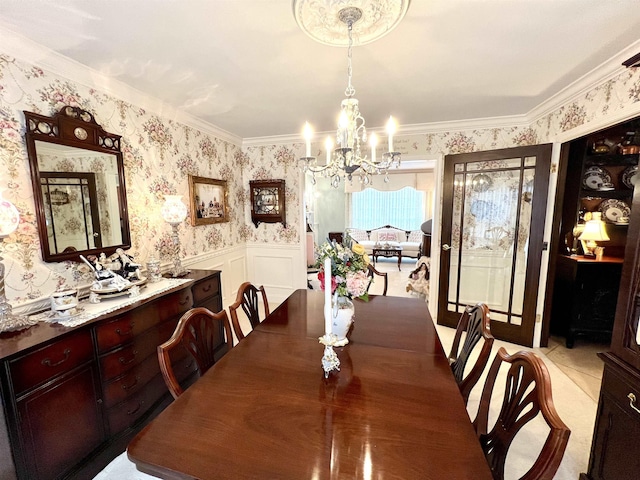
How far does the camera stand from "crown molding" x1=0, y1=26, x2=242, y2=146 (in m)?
1.59

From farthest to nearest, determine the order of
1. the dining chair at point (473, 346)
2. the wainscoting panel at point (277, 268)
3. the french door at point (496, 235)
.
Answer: the wainscoting panel at point (277, 268)
the french door at point (496, 235)
the dining chair at point (473, 346)

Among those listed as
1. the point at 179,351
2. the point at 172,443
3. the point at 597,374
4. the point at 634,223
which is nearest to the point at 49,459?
the point at 179,351

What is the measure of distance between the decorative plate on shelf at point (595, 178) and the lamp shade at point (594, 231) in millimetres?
Result: 351

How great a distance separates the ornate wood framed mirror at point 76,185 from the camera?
5.71 ft

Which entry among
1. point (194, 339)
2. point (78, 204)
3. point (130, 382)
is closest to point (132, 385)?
point (130, 382)

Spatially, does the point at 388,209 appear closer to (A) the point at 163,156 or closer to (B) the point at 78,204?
(A) the point at 163,156

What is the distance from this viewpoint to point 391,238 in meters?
7.64

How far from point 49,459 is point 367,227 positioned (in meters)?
7.41

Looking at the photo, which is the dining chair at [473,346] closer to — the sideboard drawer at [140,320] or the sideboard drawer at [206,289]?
the sideboard drawer at [140,320]

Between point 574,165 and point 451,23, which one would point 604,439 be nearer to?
point 451,23

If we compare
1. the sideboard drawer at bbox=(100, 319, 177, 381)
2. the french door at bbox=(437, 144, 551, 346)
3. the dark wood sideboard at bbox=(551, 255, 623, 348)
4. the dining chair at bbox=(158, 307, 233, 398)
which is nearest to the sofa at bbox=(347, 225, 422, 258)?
the french door at bbox=(437, 144, 551, 346)

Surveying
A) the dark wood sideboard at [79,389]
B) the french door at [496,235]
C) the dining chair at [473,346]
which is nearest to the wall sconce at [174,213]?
the dark wood sideboard at [79,389]

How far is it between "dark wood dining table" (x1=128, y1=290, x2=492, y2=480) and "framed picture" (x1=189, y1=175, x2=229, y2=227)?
83.7 inches

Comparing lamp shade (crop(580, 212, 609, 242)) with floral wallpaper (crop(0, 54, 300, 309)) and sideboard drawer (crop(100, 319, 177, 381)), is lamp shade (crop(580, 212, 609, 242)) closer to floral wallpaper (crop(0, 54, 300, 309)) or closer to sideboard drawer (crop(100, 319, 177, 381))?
floral wallpaper (crop(0, 54, 300, 309))
